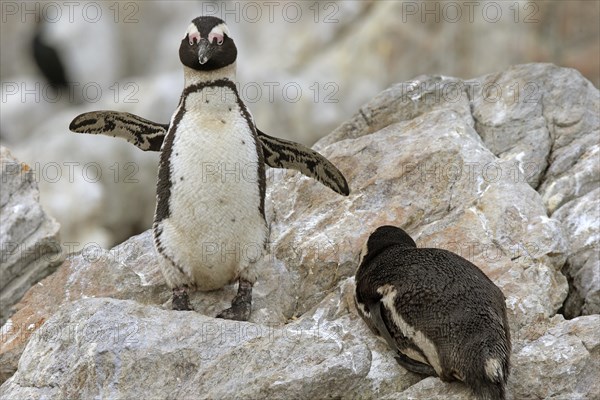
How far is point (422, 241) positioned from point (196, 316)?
1506 millimetres

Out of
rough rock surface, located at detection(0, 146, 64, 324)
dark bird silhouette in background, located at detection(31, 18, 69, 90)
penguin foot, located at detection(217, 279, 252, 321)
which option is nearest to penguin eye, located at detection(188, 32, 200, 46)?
penguin foot, located at detection(217, 279, 252, 321)

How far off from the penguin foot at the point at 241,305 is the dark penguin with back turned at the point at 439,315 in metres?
0.59

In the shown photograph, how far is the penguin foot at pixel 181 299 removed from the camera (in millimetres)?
4975

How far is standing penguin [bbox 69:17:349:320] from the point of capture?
4879mm

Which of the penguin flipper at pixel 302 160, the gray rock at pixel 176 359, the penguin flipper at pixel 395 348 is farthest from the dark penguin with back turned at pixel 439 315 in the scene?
the penguin flipper at pixel 302 160

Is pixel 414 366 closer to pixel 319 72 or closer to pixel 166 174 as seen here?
pixel 166 174

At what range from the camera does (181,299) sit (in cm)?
501

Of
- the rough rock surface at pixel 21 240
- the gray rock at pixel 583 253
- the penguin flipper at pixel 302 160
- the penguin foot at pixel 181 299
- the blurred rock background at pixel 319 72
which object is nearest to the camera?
the penguin foot at pixel 181 299

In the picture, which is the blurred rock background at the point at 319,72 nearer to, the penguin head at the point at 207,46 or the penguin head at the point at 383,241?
the penguin head at the point at 207,46

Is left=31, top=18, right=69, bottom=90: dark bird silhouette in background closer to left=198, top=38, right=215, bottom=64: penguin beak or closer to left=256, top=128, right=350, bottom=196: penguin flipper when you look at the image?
left=256, top=128, right=350, bottom=196: penguin flipper

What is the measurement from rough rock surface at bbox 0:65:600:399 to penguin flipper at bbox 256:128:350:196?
0.30 metres

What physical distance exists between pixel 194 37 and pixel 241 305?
4.63 ft

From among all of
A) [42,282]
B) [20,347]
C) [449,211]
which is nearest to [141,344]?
[20,347]

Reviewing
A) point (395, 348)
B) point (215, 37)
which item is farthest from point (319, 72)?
point (395, 348)
